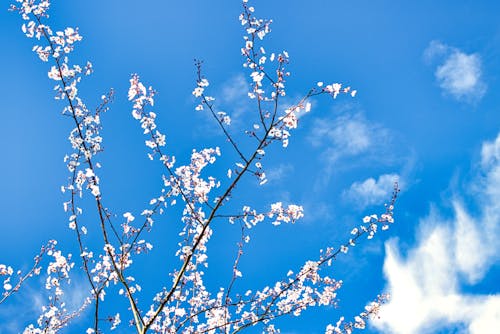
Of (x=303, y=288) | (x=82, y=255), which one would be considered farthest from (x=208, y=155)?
(x=303, y=288)

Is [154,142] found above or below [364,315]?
above

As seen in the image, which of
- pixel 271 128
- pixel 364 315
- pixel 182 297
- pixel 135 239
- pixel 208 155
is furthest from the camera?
pixel 364 315

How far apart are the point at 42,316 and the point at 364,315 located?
8.03m

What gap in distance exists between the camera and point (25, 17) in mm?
6508

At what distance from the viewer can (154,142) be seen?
22.8 feet

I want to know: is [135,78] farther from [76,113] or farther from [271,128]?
[271,128]

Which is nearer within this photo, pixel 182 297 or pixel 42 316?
pixel 182 297

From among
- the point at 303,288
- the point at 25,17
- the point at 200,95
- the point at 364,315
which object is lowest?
the point at 364,315

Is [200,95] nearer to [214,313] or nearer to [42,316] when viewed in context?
[214,313]

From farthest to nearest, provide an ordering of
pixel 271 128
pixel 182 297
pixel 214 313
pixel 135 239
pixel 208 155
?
pixel 214 313 < pixel 182 297 < pixel 208 155 < pixel 135 239 < pixel 271 128

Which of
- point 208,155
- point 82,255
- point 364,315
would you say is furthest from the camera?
point 364,315

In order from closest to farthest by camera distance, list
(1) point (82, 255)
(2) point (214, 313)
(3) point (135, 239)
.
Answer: (1) point (82, 255) < (3) point (135, 239) < (2) point (214, 313)

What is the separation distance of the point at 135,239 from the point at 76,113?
241cm

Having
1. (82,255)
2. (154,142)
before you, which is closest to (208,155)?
(154,142)
